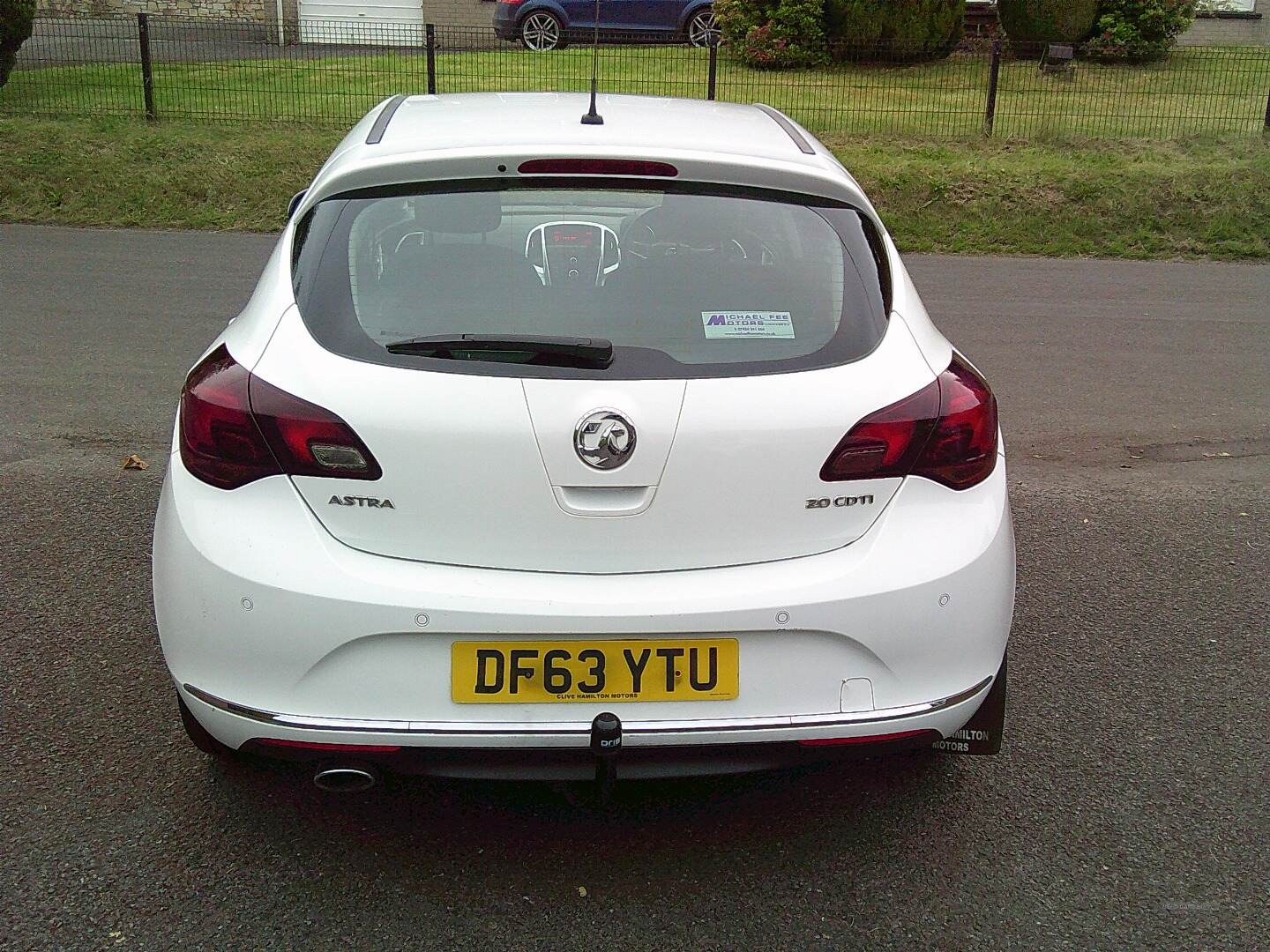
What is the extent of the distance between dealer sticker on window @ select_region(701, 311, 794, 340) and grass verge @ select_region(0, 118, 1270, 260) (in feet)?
30.8

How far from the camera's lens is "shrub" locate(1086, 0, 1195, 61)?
59.9ft

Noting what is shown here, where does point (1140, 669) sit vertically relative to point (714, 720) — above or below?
below

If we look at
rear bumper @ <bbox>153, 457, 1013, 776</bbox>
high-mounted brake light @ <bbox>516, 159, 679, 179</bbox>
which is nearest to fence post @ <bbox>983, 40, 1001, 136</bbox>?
high-mounted brake light @ <bbox>516, 159, 679, 179</bbox>

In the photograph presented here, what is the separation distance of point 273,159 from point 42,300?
5140 millimetres

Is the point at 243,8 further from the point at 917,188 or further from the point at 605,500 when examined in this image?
the point at 605,500

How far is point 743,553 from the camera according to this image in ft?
8.56

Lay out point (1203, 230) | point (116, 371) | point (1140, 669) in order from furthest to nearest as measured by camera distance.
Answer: point (1203, 230)
point (116, 371)
point (1140, 669)

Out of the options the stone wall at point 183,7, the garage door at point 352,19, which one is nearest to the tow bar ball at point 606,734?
the garage door at point 352,19

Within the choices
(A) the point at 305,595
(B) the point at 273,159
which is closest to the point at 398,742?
(A) the point at 305,595

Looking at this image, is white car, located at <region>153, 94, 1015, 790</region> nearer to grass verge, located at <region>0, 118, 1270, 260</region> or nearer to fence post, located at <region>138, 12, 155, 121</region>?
grass verge, located at <region>0, 118, 1270, 260</region>

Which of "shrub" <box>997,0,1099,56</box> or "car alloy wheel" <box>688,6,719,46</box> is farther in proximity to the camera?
"car alloy wheel" <box>688,6,719,46</box>

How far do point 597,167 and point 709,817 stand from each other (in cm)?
155

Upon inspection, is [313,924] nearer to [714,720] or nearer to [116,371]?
[714,720]

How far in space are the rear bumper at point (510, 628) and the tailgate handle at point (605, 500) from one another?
13 cm
